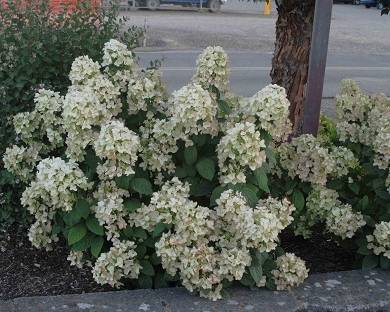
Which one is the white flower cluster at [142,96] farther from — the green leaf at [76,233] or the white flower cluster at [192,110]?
the green leaf at [76,233]

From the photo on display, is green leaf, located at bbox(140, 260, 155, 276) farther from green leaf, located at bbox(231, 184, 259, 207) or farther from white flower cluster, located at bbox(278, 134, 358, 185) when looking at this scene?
white flower cluster, located at bbox(278, 134, 358, 185)

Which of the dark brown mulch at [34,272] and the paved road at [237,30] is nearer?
the dark brown mulch at [34,272]

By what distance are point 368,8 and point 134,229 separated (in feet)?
121

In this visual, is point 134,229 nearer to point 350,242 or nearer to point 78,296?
point 78,296

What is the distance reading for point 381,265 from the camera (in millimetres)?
3391

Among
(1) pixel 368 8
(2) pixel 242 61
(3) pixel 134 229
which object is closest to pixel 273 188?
(3) pixel 134 229

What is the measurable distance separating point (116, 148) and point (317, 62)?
5.82 feet

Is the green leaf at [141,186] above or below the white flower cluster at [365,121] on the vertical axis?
below

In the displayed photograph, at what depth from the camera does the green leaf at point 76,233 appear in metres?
2.98

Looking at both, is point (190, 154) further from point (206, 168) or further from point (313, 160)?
point (313, 160)

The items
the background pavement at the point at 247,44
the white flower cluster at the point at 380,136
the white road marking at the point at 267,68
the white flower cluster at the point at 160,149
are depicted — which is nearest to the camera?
the white flower cluster at the point at 160,149

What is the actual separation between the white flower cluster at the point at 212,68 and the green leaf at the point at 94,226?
94cm

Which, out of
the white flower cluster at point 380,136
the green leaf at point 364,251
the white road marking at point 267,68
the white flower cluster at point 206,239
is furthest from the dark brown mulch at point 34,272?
the white road marking at point 267,68

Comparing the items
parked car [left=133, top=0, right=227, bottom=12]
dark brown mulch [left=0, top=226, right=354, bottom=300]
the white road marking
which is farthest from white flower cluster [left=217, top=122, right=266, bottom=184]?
parked car [left=133, top=0, right=227, bottom=12]
